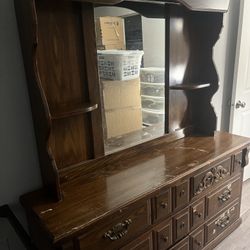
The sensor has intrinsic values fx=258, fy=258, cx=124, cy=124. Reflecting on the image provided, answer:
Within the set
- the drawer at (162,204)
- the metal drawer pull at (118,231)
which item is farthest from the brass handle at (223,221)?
the metal drawer pull at (118,231)

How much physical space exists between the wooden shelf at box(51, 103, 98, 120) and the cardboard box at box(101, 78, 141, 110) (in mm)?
154

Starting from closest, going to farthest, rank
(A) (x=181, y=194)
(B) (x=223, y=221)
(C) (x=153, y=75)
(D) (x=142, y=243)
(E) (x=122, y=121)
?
1. (D) (x=142, y=243)
2. (A) (x=181, y=194)
3. (E) (x=122, y=121)
4. (C) (x=153, y=75)
5. (B) (x=223, y=221)

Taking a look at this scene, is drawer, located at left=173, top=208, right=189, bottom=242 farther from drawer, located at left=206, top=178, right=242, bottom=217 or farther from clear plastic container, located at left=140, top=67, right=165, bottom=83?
clear plastic container, located at left=140, top=67, right=165, bottom=83

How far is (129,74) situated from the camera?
60.7 inches

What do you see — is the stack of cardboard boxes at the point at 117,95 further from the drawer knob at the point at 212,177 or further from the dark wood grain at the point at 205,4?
the drawer knob at the point at 212,177

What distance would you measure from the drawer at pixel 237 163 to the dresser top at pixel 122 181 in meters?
0.08

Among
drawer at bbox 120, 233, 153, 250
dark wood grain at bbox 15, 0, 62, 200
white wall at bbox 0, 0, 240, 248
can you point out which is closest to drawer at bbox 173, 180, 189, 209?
drawer at bbox 120, 233, 153, 250

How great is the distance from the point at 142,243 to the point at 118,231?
209mm

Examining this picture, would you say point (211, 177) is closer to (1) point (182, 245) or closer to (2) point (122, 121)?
(1) point (182, 245)

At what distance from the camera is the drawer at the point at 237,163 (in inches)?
69.8

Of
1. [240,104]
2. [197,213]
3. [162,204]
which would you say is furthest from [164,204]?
[240,104]

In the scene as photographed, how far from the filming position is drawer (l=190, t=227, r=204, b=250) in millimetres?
1641

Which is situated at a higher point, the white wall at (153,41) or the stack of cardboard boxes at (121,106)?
the white wall at (153,41)

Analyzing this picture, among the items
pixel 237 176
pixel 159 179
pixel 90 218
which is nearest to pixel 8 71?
pixel 90 218
